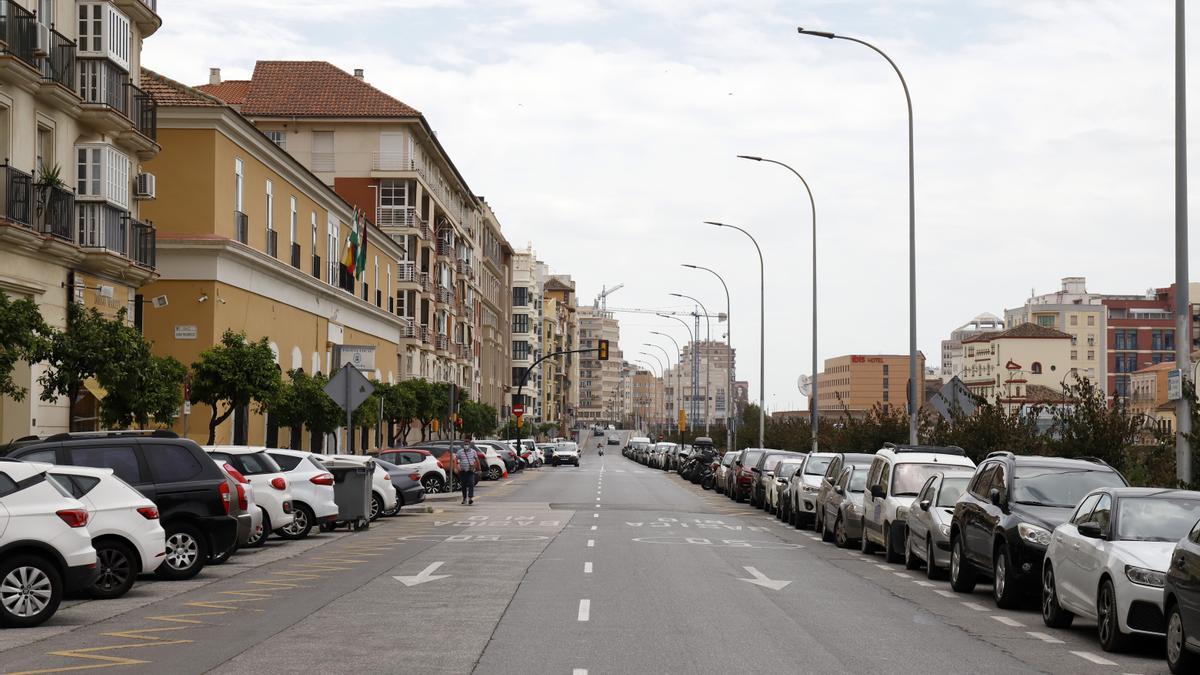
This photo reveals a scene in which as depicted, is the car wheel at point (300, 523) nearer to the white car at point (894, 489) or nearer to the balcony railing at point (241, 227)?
the white car at point (894, 489)

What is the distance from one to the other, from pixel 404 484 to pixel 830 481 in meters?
12.0

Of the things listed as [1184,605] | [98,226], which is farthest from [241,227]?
[1184,605]

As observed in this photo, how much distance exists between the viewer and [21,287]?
2759cm

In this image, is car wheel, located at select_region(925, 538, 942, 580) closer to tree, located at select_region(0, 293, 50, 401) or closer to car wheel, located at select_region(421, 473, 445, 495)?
tree, located at select_region(0, 293, 50, 401)

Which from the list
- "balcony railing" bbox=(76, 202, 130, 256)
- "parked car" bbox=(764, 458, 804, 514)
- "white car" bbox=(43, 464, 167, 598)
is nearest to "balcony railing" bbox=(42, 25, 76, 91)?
"balcony railing" bbox=(76, 202, 130, 256)

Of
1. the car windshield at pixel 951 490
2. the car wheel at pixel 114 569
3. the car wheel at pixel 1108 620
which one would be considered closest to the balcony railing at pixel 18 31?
the car wheel at pixel 114 569

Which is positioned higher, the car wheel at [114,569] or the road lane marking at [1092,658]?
the car wheel at [114,569]

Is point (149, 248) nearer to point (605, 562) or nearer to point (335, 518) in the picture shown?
point (335, 518)

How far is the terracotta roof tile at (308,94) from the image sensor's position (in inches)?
3098

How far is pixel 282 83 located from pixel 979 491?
6838 cm

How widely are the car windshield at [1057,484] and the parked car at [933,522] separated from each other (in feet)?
7.97

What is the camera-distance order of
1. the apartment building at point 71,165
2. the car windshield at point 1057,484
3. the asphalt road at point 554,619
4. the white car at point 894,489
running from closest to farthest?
the asphalt road at point 554,619
the car windshield at point 1057,484
the white car at point 894,489
the apartment building at point 71,165

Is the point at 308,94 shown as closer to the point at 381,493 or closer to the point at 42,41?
the point at 381,493

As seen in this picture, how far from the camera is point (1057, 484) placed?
17.7 metres
